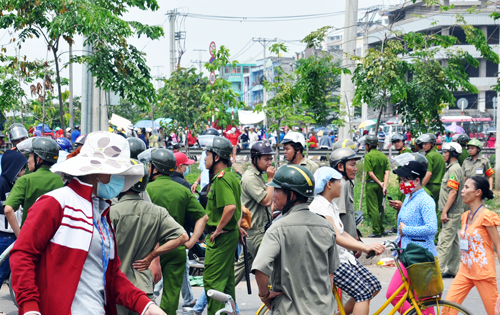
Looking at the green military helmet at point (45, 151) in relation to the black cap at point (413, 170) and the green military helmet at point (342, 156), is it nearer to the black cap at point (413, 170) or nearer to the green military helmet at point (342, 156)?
the green military helmet at point (342, 156)

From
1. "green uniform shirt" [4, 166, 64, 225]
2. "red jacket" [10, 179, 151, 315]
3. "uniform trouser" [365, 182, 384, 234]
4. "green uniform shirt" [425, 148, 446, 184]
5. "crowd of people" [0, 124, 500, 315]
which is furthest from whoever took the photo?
"uniform trouser" [365, 182, 384, 234]

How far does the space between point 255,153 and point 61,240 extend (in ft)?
13.5

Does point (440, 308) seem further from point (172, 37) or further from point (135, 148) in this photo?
point (172, 37)

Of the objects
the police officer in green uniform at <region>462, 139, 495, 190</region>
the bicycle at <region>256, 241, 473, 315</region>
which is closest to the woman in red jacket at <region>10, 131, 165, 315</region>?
the bicycle at <region>256, 241, 473, 315</region>

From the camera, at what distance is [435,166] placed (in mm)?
10008

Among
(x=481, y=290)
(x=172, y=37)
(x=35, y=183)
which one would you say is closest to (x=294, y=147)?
(x=481, y=290)

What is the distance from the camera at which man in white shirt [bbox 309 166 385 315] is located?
453 cm

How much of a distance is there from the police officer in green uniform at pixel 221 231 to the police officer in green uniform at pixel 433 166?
531cm

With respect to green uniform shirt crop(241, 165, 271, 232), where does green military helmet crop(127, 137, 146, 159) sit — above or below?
above

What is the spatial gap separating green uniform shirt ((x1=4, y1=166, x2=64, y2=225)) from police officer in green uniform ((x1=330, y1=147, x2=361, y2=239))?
282 centimetres

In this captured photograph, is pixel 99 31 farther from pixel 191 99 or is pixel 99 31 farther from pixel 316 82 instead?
pixel 191 99

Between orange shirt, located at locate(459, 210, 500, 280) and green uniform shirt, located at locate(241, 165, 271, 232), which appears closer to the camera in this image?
orange shirt, located at locate(459, 210, 500, 280)

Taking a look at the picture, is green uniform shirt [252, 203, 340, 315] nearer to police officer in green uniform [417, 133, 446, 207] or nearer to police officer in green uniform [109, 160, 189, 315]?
police officer in green uniform [109, 160, 189, 315]

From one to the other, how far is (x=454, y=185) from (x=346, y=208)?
323 centimetres
